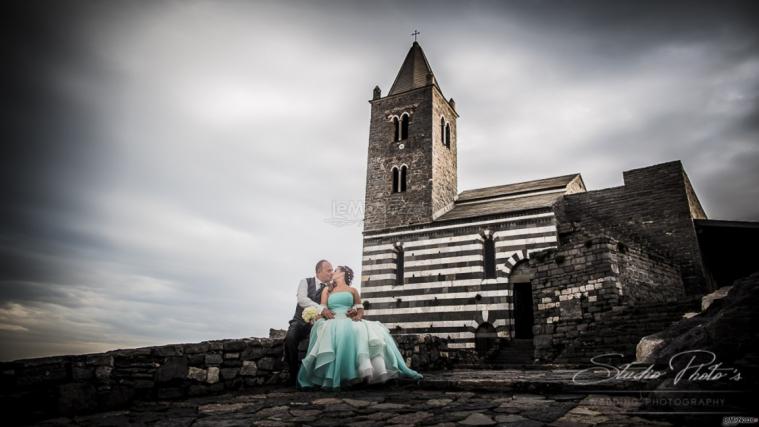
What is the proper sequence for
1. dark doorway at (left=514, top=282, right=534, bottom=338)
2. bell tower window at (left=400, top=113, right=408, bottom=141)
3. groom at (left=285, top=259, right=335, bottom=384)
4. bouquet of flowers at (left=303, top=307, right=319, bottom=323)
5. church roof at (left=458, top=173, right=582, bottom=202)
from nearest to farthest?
bouquet of flowers at (left=303, top=307, right=319, bottom=323) < groom at (left=285, top=259, right=335, bottom=384) < dark doorway at (left=514, top=282, right=534, bottom=338) < church roof at (left=458, top=173, right=582, bottom=202) < bell tower window at (left=400, top=113, right=408, bottom=141)

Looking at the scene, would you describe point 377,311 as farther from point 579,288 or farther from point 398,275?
point 579,288

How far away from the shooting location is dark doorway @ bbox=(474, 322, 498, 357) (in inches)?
631

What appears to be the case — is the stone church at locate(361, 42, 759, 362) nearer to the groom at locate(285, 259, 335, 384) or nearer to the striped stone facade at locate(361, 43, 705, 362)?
the striped stone facade at locate(361, 43, 705, 362)

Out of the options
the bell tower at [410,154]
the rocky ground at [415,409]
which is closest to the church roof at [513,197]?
the bell tower at [410,154]

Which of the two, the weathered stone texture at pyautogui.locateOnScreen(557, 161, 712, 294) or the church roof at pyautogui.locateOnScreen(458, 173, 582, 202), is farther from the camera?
the church roof at pyautogui.locateOnScreen(458, 173, 582, 202)

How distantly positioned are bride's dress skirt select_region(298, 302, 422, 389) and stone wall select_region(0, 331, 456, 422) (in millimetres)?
856

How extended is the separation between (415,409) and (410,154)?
18.6 meters

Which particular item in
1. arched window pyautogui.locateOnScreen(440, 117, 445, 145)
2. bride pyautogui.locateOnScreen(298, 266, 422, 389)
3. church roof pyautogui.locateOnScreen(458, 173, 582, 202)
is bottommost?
bride pyautogui.locateOnScreen(298, 266, 422, 389)

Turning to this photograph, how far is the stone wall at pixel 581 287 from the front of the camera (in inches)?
440

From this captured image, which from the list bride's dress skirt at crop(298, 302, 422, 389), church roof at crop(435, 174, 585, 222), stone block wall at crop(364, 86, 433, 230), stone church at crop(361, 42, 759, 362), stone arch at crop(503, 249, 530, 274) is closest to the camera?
bride's dress skirt at crop(298, 302, 422, 389)

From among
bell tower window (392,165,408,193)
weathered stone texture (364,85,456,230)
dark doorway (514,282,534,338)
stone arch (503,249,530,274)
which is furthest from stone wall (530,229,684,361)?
bell tower window (392,165,408,193)

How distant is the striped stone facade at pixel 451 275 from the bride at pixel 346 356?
11257 mm

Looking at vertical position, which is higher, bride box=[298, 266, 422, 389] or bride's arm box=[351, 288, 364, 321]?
bride's arm box=[351, 288, 364, 321]

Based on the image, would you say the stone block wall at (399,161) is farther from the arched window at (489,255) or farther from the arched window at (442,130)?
the arched window at (489,255)
